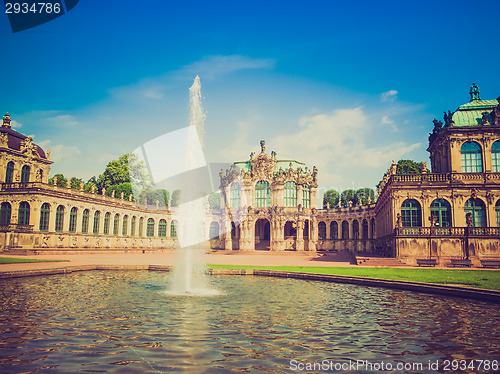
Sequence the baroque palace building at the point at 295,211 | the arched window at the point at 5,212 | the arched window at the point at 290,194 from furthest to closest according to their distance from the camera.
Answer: the arched window at the point at 290,194, the arched window at the point at 5,212, the baroque palace building at the point at 295,211

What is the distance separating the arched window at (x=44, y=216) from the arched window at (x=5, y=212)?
3928 mm

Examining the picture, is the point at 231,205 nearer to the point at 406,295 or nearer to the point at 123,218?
the point at 123,218

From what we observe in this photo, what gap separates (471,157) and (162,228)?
190ft

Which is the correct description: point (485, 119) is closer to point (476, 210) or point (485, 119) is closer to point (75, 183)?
point (476, 210)

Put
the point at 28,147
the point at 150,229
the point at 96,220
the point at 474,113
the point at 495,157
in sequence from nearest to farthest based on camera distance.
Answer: the point at 495,157 → the point at 474,113 → the point at 28,147 → the point at 96,220 → the point at 150,229

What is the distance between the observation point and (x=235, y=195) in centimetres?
7256

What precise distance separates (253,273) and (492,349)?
1695 centimetres

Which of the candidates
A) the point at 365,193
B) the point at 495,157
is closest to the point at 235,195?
the point at 365,193

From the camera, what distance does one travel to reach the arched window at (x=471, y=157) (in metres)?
40.0

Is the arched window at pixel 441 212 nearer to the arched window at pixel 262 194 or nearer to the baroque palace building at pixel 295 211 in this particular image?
the baroque palace building at pixel 295 211

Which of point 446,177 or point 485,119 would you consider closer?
point 446,177

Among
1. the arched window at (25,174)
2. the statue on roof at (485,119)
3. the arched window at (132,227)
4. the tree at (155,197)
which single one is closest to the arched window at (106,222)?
the arched window at (132,227)

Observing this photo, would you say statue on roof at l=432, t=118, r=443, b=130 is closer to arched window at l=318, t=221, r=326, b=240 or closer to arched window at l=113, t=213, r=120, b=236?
arched window at l=318, t=221, r=326, b=240

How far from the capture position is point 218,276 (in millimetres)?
23312
